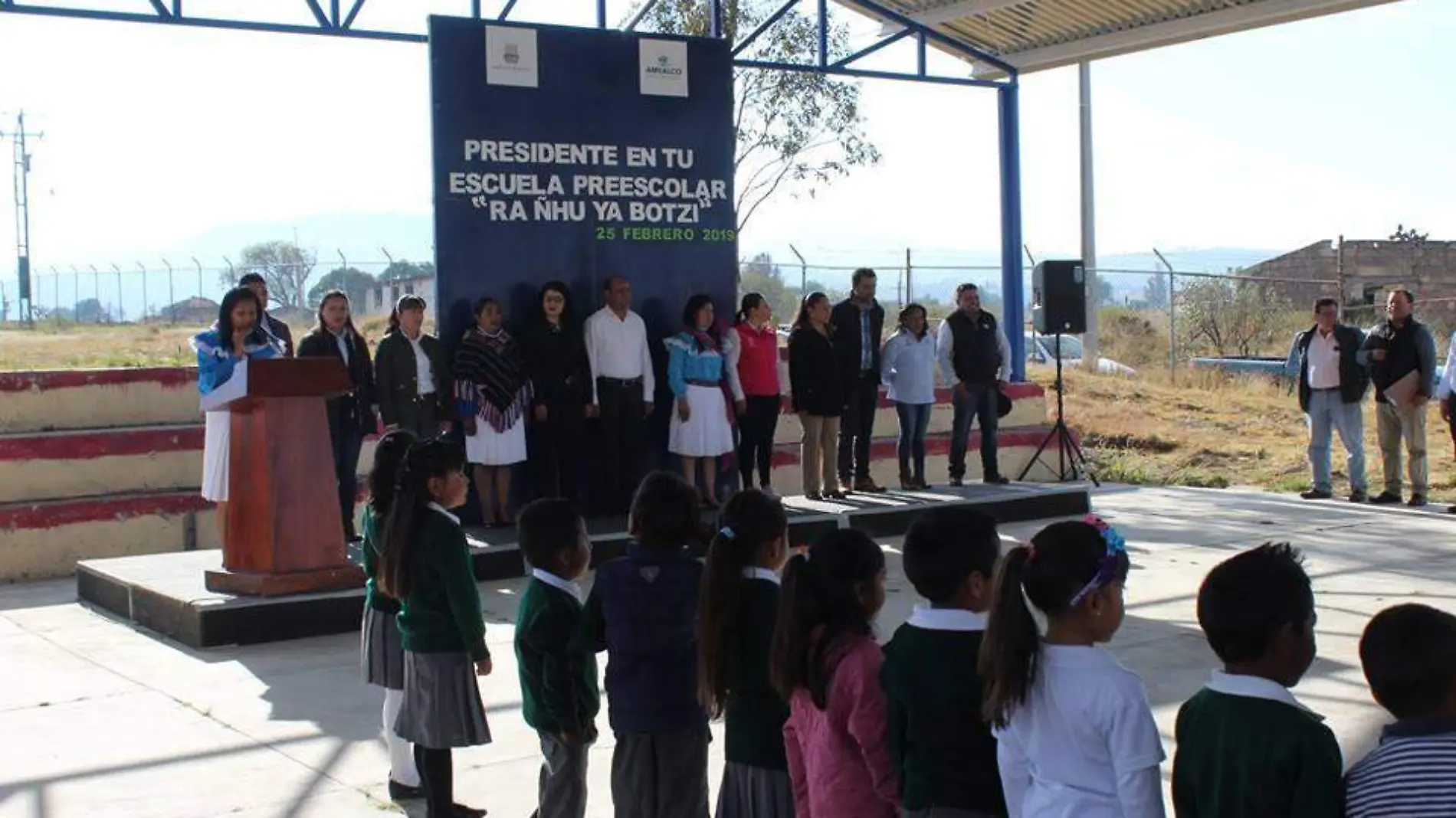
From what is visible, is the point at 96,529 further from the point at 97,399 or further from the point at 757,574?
the point at 757,574

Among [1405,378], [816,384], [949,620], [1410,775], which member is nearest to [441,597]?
[949,620]

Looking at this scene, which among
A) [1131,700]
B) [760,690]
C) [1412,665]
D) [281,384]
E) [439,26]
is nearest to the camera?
[1412,665]

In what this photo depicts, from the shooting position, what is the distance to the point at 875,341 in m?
12.2

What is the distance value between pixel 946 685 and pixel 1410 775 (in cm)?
92

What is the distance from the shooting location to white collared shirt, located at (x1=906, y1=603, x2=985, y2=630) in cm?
331

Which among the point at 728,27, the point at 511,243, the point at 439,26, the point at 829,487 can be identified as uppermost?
the point at 728,27

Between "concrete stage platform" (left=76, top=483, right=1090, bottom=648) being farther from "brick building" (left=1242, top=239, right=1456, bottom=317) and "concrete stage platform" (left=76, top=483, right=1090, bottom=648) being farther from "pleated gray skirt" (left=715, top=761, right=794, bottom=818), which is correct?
"brick building" (left=1242, top=239, right=1456, bottom=317)

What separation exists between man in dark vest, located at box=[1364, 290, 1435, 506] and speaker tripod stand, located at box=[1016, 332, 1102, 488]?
2.52 meters

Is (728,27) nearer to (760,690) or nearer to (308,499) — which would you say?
(308,499)

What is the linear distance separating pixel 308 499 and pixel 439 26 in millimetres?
3855

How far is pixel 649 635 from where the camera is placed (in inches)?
161

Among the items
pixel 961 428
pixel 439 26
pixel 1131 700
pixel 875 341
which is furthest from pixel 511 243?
pixel 1131 700

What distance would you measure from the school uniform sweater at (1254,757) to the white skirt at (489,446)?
8.00m

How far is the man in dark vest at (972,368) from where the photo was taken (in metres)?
12.8
